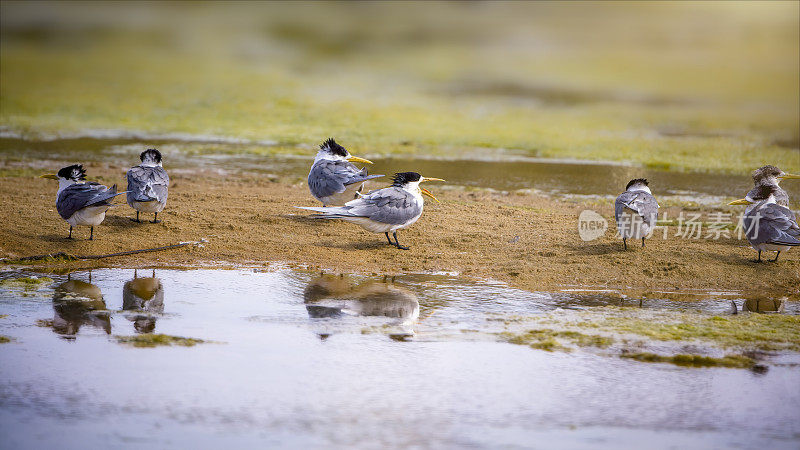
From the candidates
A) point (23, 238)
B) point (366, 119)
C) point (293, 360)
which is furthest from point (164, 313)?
point (366, 119)

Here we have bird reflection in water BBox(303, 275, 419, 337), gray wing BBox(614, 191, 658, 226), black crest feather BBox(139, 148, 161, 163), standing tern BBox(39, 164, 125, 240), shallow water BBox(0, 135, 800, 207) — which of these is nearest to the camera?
bird reflection in water BBox(303, 275, 419, 337)

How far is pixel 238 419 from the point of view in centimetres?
462

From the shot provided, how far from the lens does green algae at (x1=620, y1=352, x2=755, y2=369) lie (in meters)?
5.50

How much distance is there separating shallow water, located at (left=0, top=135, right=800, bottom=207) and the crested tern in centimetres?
430

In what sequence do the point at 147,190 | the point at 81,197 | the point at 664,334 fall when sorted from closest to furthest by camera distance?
1. the point at 664,334
2. the point at 81,197
3. the point at 147,190

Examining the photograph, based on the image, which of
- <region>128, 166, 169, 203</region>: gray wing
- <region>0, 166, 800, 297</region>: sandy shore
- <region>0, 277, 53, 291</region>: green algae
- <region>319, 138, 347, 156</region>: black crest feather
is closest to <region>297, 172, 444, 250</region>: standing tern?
<region>0, 166, 800, 297</region>: sandy shore

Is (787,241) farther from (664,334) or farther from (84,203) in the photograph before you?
(84,203)

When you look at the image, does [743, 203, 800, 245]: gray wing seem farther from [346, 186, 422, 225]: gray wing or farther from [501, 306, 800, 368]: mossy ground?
[346, 186, 422, 225]: gray wing

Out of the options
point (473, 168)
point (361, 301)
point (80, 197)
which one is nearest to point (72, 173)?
point (80, 197)

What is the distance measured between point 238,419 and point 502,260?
4.07m

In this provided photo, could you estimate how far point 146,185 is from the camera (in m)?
8.89

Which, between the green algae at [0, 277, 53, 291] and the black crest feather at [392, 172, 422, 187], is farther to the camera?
the black crest feather at [392, 172, 422, 187]

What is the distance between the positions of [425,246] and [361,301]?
212 centimetres

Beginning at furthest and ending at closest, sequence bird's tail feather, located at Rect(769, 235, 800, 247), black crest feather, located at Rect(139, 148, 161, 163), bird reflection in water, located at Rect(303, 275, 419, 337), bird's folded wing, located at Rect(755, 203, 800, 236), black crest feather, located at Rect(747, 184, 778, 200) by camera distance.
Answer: black crest feather, located at Rect(139, 148, 161, 163), black crest feather, located at Rect(747, 184, 778, 200), bird's folded wing, located at Rect(755, 203, 800, 236), bird's tail feather, located at Rect(769, 235, 800, 247), bird reflection in water, located at Rect(303, 275, 419, 337)
